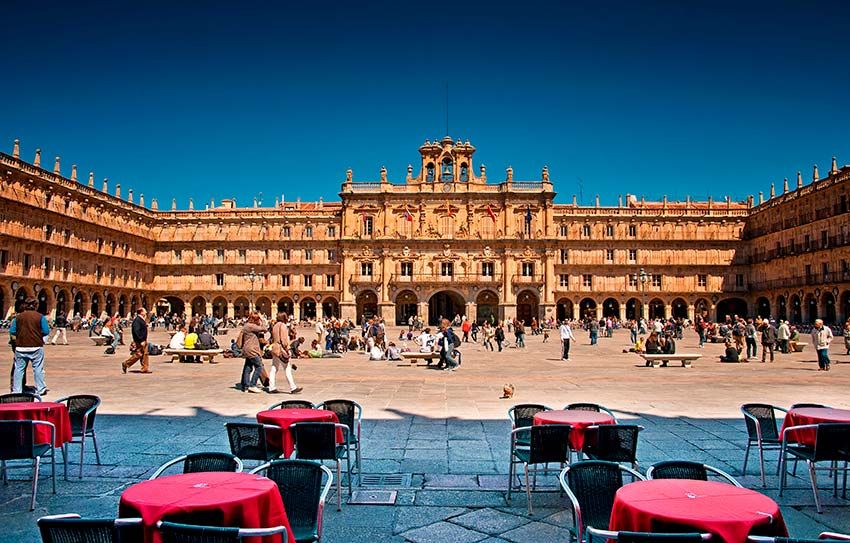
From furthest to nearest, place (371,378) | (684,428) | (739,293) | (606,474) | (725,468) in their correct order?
(739,293) < (371,378) < (684,428) < (725,468) < (606,474)

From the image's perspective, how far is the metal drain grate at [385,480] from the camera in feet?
20.3

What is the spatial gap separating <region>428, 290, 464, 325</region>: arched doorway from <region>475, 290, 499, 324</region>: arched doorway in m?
1.32

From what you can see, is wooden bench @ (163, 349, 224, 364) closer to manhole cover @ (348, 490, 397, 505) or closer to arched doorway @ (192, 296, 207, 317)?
manhole cover @ (348, 490, 397, 505)

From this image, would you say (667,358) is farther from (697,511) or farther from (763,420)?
(697,511)

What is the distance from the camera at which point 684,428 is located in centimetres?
875

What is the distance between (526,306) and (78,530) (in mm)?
54146

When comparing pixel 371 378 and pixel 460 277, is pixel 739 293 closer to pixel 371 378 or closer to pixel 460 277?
pixel 460 277

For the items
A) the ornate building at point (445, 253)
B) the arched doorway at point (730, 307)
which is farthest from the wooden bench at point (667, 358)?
the arched doorway at point (730, 307)

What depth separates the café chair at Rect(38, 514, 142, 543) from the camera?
3035 mm

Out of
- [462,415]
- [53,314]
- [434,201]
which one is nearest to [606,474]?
[462,415]

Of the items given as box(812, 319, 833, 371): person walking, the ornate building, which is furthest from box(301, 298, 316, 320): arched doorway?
box(812, 319, 833, 371): person walking

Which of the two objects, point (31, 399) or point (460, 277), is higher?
point (460, 277)

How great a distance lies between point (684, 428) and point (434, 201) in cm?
4790

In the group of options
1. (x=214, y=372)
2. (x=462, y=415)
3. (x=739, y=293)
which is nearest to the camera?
(x=462, y=415)
